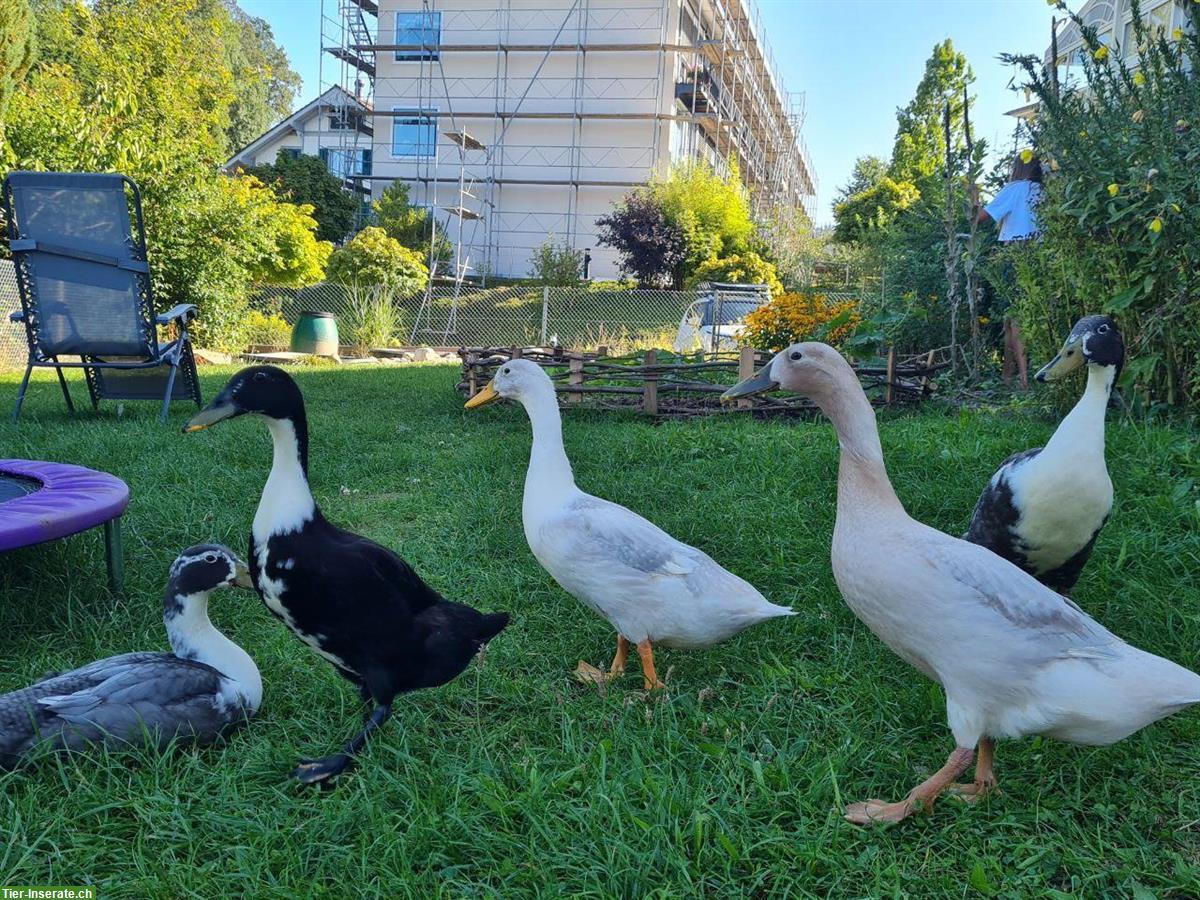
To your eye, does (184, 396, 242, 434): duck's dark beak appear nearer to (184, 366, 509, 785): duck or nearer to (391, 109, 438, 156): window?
(184, 366, 509, 785): duck

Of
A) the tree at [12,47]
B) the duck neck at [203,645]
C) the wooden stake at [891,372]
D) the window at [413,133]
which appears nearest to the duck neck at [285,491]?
the duck neck at [203,645]

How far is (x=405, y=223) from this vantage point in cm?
2573

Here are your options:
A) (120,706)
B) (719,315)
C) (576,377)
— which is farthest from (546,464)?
→ (719,315)

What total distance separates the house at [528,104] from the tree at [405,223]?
5.31 ft

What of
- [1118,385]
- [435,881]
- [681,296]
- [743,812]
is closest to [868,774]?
[743,812]

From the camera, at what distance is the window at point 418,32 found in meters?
28.9

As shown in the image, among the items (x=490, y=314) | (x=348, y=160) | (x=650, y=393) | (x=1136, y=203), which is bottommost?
(x=650, y=393)

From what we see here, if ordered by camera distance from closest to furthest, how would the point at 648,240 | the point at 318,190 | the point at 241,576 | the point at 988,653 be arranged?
the point at 988,653
the point at 241,576
the point at 648,240
the point at 318,190

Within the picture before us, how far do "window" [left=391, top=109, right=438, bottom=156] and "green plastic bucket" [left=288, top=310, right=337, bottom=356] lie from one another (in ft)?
57.5

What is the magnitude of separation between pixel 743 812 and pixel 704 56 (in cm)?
3309

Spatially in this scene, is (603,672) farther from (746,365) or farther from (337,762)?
(746,365)

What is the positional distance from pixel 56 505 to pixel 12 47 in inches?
459

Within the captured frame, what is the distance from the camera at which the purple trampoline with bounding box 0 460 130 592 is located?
2.42 meters

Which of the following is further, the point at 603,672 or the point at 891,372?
the point at 891,372
